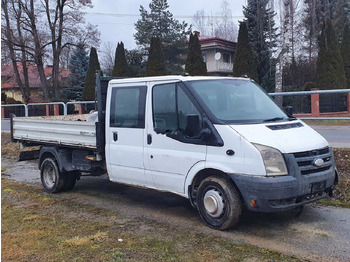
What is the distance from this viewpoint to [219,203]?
537 cm

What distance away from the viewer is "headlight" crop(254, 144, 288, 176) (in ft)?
16.3

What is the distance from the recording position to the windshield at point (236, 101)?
562 centimetres

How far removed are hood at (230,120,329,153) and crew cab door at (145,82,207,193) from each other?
68cm

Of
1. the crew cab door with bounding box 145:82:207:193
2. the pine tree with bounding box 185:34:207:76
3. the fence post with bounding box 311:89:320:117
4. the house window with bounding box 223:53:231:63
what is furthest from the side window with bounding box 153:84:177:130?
the house window with bounding box 223:53:231:63

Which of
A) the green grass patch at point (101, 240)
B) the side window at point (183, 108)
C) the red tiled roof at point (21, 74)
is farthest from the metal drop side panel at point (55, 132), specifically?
the red tiled roof at point (21, 74)

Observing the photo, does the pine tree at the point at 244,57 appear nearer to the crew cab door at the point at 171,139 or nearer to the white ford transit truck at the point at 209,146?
the white ford transit truck at the point at 209,146

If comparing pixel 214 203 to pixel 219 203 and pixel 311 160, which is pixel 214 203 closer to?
pixel 219 203

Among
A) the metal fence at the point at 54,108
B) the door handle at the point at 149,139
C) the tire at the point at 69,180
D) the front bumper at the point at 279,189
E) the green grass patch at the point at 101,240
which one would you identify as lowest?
the green grass patch at the point at 101,240

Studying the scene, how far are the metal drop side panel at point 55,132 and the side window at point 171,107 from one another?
4.89ft

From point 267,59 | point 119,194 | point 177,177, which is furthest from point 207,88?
point 267,59

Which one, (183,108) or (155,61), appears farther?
A: (155,61)

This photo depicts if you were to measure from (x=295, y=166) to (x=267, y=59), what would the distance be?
27316 millimetres

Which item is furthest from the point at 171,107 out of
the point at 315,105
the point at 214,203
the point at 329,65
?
the point at 329,65

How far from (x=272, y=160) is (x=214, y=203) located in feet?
3.33
